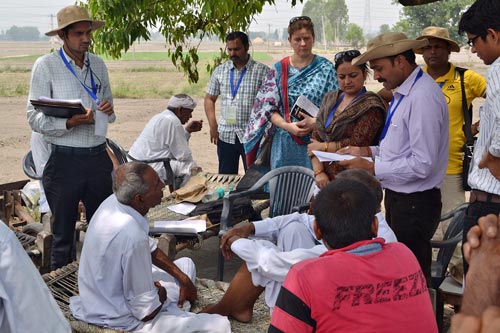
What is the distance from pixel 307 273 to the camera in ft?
8.09

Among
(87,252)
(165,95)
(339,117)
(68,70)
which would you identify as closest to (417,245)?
(339,117)

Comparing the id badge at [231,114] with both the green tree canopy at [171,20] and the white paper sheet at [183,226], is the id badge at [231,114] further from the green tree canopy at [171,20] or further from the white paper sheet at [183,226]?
the white paper sheet at [183,226]

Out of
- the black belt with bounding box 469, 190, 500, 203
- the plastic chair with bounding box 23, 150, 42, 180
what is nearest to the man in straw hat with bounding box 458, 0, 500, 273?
the black belt with bounding box 469, 190, 500, 203

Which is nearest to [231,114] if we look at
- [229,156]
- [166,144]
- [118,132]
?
[229,156]

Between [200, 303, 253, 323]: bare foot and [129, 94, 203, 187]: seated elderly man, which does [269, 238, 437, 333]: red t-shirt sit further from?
[129, 94, 203, 187]: seated elderly man

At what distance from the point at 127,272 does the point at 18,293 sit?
3.96ft

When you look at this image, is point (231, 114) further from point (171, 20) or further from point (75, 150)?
point (75, 150)

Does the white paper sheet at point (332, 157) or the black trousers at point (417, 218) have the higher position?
the white paper sheet at point (332, 157)

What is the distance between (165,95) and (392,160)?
78.0ft

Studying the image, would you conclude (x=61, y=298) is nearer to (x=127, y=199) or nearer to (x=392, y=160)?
(x=127, y=199)

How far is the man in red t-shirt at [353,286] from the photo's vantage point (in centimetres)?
245

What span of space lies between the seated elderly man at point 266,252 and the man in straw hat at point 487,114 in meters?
0.47

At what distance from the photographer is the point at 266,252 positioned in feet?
12.8

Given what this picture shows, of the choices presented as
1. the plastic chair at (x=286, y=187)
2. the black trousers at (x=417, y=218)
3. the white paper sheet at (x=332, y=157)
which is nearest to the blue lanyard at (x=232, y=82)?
the plastic chair at (x=286, y=187)
